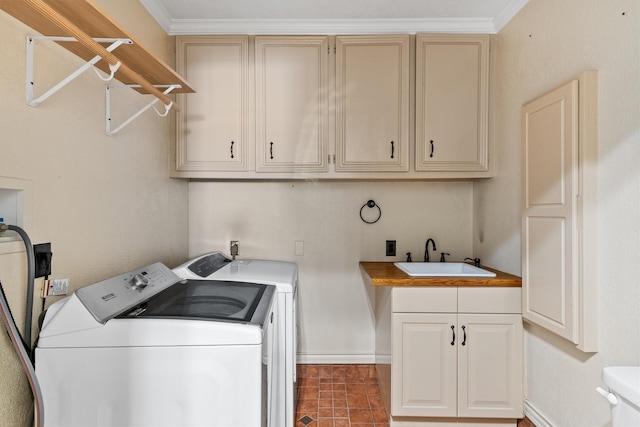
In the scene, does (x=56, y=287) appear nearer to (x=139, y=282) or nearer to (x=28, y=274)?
(x=28, y=274)

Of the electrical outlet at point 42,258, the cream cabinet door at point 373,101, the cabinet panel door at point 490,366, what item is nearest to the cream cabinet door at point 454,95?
the cream cabinet door at point 373,101

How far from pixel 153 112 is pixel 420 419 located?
2.36 meters

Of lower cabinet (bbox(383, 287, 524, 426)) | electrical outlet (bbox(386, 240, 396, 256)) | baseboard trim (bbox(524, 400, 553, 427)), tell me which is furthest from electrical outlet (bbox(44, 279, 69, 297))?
baseboard trim (bbox(524, 400, 553, 427))

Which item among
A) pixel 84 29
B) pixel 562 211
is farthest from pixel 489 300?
pixel 84 29

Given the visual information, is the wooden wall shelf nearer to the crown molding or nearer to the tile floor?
the crown molding

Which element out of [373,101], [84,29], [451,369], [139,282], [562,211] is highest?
[373,101]

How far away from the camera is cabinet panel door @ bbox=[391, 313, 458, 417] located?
1.81 meters

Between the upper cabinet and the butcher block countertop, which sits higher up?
the upper cabinet

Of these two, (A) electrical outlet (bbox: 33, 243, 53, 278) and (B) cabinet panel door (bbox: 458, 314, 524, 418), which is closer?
(A) electrical outlet (bbox: 33, 243, 53, 278)

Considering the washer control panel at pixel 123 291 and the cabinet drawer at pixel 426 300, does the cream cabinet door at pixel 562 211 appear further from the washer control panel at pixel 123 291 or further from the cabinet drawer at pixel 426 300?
the washer control panel at pixel 123 291

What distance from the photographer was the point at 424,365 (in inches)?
Result: 71.3

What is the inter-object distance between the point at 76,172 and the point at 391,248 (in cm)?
198

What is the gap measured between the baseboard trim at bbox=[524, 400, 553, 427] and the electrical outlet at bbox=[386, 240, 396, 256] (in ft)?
3.84

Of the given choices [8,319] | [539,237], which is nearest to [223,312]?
→ [8,319]
